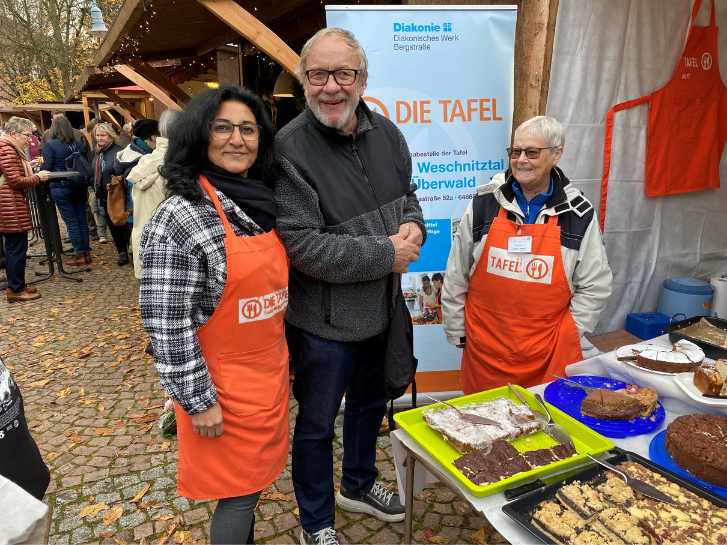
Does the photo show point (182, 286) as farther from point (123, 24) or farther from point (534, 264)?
point (123, 24)

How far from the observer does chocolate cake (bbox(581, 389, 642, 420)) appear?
169 centimetres

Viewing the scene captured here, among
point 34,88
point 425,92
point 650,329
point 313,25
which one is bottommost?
point 650,329

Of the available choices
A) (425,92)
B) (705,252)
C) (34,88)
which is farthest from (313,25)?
(34,88)

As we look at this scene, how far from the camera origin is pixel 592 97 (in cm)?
374

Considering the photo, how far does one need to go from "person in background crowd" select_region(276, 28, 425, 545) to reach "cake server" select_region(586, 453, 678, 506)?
1006 millimetres

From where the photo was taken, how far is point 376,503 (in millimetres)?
2641

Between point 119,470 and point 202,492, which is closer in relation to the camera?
point 202,492

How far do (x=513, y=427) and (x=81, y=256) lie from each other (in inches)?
320

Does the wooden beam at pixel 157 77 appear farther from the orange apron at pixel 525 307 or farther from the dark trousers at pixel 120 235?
the orange apron at pixel 525 307

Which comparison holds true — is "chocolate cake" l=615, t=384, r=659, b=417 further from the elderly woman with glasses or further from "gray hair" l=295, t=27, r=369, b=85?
"gray hair" l=295, t=27, r=369, b=85

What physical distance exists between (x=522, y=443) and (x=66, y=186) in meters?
8.02

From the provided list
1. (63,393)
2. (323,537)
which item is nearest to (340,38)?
(323,537)

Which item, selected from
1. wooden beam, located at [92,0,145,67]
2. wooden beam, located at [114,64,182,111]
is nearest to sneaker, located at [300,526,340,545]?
wooden beam, located at [92,0,145,67]

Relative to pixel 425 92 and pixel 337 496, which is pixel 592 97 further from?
pixel 337 496
